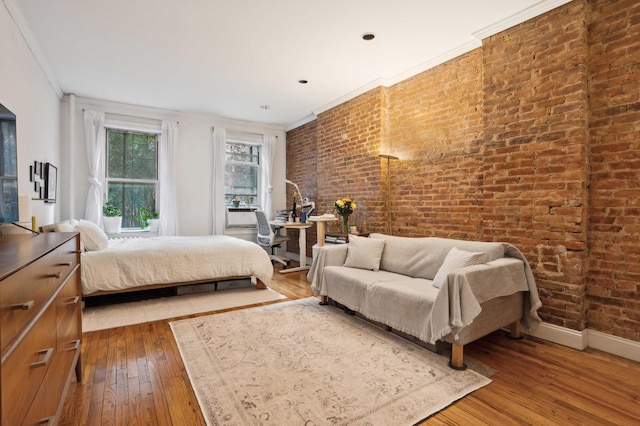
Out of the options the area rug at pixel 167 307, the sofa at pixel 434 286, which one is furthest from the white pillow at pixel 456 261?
the area rug at pixel 167 307

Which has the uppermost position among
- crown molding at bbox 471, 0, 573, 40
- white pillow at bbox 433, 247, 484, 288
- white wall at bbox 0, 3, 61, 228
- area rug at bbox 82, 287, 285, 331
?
crown molding at bbox 471, 0, 573, 40

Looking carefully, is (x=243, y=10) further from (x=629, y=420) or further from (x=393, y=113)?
(x=629, y=420)

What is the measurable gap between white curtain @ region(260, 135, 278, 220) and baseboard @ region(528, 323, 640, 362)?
505cm

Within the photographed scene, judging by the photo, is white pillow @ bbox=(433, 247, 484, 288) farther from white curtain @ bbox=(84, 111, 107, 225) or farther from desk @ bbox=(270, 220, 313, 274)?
white curtain @ bbox=(84, 111, 107, 225)

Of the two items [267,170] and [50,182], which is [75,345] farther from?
[267,170]

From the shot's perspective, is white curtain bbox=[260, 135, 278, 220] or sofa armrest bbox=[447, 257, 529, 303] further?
white curtain bbox=[260, 135, 278, 220]

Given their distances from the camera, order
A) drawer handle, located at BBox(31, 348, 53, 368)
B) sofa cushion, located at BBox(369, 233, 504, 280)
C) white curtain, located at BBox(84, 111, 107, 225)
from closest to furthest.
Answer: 1. drawer handle, located at BBox(31, 348, 53, 368)
2. sofa cushion, located at BBox(369, 233, 504, 280)
3. white curtain, located at BBox(84, 111, 107, 225)

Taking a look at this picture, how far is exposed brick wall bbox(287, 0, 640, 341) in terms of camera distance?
245 cm

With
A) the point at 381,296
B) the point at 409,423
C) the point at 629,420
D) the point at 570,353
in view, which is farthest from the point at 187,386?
the point at 570,353

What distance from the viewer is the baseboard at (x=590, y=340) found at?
2.41 meters

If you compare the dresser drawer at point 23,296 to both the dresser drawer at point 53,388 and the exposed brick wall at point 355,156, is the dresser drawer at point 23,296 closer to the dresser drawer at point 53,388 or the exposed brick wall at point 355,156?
the dresser drawer at point 53,388

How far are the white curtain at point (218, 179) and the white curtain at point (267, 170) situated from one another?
0.85m

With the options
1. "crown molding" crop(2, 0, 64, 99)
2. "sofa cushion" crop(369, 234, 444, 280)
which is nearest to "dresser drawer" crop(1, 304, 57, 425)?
"sofa cushion" crop(369, 234, 444, 280)

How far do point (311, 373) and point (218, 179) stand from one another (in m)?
4.82
